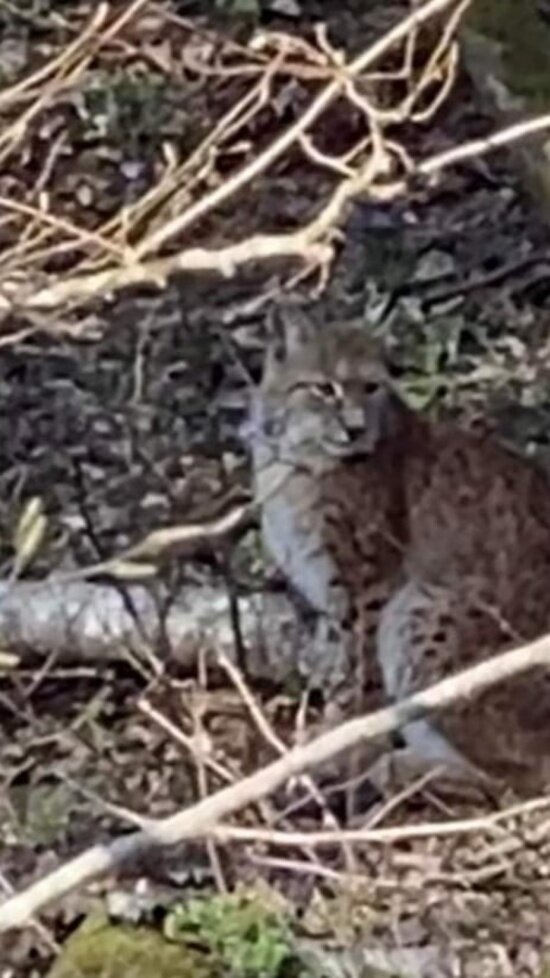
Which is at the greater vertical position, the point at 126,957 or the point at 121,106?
the point at 121,106

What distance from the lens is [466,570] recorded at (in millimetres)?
5352

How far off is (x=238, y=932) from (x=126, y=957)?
0.23m

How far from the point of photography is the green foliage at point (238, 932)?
15.1 feet

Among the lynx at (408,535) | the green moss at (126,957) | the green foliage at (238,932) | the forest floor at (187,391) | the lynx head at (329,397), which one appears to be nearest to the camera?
the green moss at (126,957)

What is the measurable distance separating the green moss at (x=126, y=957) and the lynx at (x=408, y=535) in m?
0.78

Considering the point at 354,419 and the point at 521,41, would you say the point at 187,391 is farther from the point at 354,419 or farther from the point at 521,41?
the point at 521,41

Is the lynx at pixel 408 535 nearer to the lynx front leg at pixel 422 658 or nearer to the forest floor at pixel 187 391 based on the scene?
the lynx front leg at pixel 422 658

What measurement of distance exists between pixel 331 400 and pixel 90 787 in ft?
2.95

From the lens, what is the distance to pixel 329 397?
5.65 meters

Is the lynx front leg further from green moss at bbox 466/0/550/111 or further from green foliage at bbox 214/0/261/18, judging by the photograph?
green foliage at bbox 214/0/261/18

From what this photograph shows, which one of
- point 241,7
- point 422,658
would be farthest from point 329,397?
point 241,7

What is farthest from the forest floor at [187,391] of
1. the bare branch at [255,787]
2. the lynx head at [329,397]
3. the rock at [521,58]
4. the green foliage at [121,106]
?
the bare branch at [255,787]

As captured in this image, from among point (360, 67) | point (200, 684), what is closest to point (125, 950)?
point (200, 684)

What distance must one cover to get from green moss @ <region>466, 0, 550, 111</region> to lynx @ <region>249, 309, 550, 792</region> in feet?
1.96
